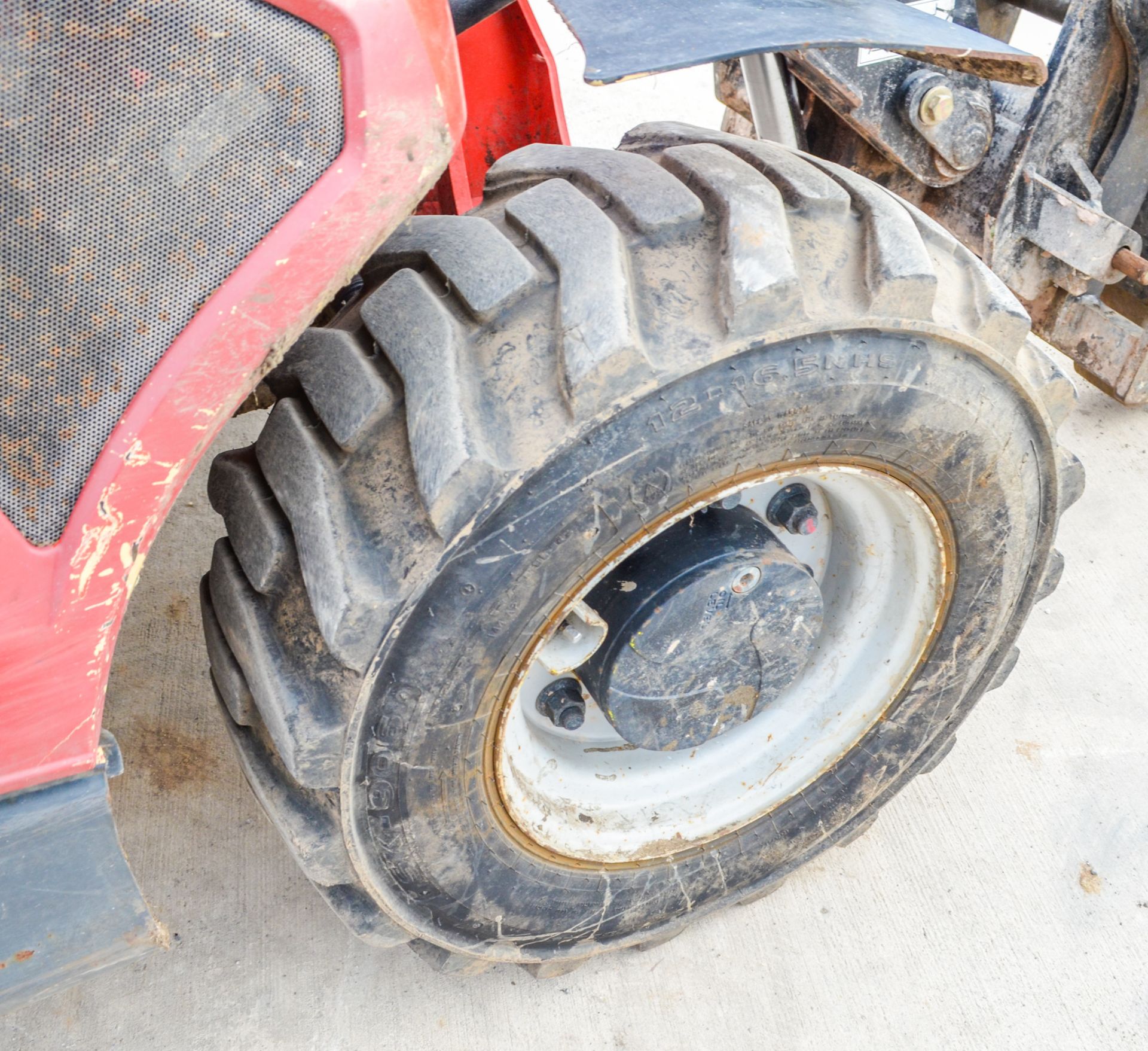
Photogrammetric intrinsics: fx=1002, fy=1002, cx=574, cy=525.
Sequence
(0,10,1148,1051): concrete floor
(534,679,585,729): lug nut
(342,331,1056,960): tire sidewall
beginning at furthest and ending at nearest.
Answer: (0,10,1148,1051): concrete floor < (534,679,585,729): lug nut < (342,331,1056,960): tire sidewall

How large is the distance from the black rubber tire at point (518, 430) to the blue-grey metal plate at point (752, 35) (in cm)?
14

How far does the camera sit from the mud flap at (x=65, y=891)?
0.93 m

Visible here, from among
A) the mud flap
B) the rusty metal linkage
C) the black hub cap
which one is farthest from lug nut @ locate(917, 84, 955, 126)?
the mud flap

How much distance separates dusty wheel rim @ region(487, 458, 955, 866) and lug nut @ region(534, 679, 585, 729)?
0.04 feet

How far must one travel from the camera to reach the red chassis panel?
720 millimetres

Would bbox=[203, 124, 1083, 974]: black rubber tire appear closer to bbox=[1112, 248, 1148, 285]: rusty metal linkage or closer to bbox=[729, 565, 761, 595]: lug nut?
bbox=[729, 565, 761, 595]: lug nut

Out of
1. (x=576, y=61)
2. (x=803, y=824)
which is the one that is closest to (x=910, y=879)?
(x=803, y=824)

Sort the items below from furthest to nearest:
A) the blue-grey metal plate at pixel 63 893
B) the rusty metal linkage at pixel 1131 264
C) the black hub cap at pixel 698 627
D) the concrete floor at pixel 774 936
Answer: the rusty metal linkage at pixel 1131 264 < the concrete floor at pixel 774 936 < the black hub cap at pixel 698 627 < the blue-grey metal plate at pixel 63 893

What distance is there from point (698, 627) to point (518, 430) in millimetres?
475

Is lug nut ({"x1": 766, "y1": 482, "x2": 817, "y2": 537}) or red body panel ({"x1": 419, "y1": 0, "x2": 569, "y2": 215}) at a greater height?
red body panel ({"x1": 419, "y1": 0, "x2": 569, "y2": 215})

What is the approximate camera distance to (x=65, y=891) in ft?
3.28

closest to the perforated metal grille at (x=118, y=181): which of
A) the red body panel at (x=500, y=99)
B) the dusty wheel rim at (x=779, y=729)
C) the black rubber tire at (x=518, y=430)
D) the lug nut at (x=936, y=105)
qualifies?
the black rubber tire at (x=518, y=430)

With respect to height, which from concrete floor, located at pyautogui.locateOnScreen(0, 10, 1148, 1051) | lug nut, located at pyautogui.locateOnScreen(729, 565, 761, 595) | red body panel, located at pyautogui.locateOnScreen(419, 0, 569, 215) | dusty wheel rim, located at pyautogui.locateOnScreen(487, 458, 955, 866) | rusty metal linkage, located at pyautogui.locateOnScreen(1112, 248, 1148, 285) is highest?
red body panel, located at pyautogui.locateOnScreen(419, 0, 569, 215)

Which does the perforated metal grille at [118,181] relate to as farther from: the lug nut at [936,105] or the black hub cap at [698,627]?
the lug nut at [936,105]
